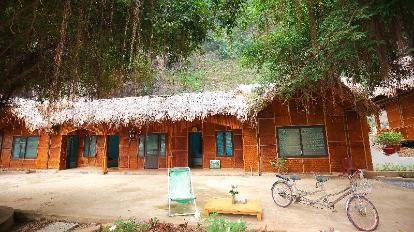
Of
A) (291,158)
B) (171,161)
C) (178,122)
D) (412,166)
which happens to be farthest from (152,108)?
(412,166)

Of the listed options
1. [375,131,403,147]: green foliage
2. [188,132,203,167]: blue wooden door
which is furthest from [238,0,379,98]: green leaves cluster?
[188,132,203,167]: blue wooden door

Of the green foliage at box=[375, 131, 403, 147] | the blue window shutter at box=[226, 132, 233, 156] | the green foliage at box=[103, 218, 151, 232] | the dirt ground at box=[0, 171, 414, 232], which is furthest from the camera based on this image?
the blue window shutter at box=[226, 132, 233, 156]

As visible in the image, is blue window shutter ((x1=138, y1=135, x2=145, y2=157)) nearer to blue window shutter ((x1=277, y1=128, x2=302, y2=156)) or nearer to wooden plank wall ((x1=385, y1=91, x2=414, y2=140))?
blue window shutter ((x1=277, y1=128, x2=302, y2=156))

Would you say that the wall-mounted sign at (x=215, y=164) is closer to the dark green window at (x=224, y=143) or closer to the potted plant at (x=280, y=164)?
the dark green window at (x=224, y=143)

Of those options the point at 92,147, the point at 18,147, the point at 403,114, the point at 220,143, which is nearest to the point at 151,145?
the point at 220,143

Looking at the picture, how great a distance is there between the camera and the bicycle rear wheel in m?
5.88

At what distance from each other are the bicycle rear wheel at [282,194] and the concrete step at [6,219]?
18.9 feet

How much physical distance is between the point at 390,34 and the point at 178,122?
993cm

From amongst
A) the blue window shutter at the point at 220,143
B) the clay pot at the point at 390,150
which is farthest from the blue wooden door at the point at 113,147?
the clay pot at the point at 390,150

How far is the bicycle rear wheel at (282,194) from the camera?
5878 mm

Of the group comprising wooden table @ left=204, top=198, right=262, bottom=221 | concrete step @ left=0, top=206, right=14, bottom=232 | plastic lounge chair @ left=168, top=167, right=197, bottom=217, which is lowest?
concrete step @ left=0, top=206, right=14, bottom=232

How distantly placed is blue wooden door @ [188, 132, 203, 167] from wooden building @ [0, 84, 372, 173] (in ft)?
0.19

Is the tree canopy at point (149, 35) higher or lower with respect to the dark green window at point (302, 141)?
higher

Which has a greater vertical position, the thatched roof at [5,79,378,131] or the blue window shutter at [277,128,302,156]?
the thatched roof at [5,79,378,131]
